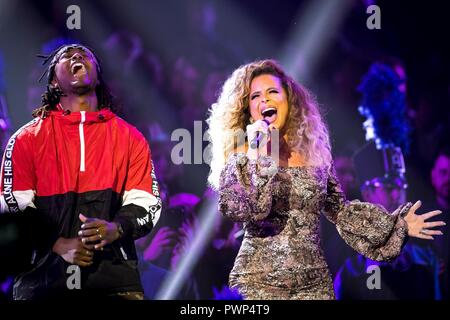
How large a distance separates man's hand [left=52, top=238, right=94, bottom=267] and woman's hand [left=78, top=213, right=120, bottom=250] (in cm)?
4

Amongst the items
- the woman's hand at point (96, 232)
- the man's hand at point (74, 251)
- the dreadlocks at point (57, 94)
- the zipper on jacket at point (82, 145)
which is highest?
the dreadlocks at point (57, 94)

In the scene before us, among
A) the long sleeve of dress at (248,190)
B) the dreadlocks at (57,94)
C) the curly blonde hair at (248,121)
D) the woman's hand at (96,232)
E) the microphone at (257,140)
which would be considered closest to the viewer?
the woman's hand at (96,232)

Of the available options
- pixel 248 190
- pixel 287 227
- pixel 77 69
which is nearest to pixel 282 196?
pixel 287 227

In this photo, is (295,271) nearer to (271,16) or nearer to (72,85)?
(72,85)

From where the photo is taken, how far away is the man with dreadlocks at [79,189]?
2.84 meters

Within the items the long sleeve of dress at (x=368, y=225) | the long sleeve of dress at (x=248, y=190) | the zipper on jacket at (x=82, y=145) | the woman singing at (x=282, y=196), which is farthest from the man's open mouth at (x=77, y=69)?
the long sleeve of dress at (x=368, y=225)

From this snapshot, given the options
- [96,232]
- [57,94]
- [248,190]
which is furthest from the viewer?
[57,94]

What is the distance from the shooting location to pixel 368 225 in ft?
10.8

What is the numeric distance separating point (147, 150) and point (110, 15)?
6.57 feet

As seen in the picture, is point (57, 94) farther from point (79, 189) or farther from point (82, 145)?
point (79, 189)

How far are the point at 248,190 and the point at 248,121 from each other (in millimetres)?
558

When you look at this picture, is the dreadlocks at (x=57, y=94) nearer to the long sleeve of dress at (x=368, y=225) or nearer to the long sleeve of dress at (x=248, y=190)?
the long sleeve of dress at (x=248, y=190)
